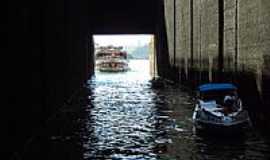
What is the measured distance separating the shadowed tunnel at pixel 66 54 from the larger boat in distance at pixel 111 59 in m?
59.3

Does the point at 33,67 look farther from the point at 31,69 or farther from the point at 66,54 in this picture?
the point at 66,54

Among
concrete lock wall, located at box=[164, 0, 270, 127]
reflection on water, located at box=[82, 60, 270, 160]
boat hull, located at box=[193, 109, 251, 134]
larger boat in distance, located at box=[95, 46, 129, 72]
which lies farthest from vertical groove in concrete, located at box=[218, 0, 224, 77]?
larger boat in distance, located at box=[95, 46, 129, 72]

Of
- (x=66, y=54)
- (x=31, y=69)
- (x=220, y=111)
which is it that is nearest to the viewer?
(x=31, y=69)

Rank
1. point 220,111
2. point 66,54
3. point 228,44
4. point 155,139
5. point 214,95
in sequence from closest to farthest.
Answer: point 155,139
point 220,111
point 214,95
point 228,44
point 66,54

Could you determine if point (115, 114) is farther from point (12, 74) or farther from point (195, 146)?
point (12, 74)

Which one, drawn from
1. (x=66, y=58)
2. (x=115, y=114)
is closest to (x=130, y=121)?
(x=115, y=114)

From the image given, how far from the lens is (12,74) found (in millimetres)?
14695

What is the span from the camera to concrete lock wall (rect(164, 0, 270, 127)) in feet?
72.2

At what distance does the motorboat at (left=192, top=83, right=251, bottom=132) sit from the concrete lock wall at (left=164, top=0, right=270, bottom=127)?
1599mm

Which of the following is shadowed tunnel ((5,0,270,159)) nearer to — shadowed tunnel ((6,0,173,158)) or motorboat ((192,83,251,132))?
shadowed tunnel ((6,0,173,158))

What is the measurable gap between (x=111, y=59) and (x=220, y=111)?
9179 centimetres

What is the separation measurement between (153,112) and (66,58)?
28.8 feet

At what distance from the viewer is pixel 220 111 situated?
65.6 feet

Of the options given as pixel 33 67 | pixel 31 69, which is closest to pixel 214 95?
pixel 33 67
